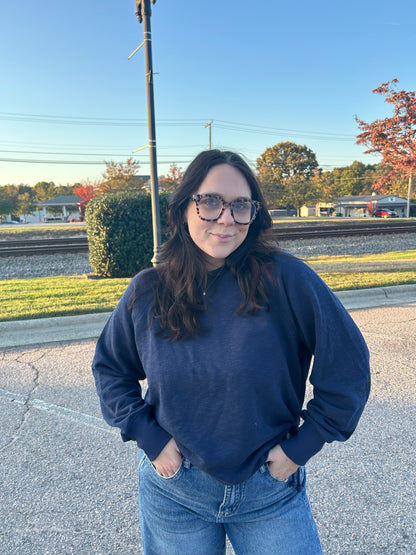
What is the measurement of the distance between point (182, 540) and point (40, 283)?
802 cm

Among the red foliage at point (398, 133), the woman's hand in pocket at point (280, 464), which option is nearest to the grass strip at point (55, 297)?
the woman's hand in pocket at point (280, 464)

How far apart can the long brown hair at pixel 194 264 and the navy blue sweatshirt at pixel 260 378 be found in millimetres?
40

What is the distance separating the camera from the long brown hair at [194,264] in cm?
134

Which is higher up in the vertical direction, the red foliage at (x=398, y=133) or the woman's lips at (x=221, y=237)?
the red foliage at (x=398, y=133)

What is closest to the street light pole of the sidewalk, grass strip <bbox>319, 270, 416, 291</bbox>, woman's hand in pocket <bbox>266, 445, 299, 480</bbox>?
the sidewalk

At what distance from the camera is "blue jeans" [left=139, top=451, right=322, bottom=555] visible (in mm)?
1261

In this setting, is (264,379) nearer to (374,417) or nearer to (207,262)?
(207,262)

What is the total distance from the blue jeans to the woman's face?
28.2 inches

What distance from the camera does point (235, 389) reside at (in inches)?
50.2

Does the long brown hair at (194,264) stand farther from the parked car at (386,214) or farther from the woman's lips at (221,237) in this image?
the parked car at (386,214)

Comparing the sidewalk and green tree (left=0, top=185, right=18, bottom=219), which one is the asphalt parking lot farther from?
green tree (left=0, top=185, right=18, bottom=219)

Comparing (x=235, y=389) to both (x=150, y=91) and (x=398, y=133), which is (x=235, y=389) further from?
(x=398, y=133)

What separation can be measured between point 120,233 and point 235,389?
8.63 metres

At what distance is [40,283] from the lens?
8.55m
